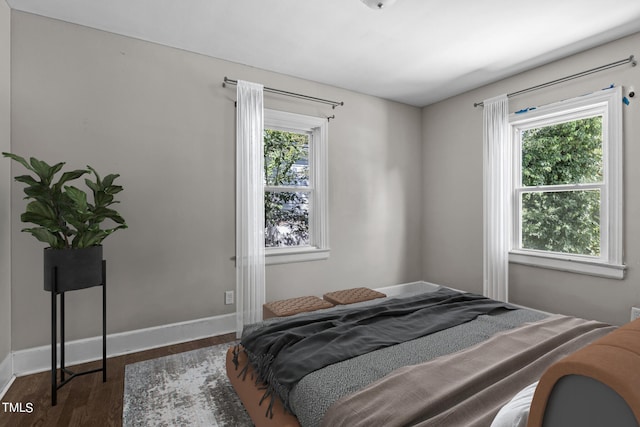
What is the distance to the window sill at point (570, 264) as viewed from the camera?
2.81 meters

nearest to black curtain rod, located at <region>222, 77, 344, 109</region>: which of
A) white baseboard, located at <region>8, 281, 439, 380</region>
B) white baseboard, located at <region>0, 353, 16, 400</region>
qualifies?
white baseboard, located at <region>8, 281, 439, 380</region>

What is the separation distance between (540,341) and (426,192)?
9.99 feet

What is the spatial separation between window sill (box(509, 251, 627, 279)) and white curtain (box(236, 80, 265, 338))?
2.73 m

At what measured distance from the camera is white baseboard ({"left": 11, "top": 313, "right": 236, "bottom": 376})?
2.42 m

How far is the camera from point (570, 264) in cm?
308

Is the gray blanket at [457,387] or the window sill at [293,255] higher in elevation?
the window sill at [293,255]

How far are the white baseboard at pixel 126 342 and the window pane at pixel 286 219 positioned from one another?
949 mm

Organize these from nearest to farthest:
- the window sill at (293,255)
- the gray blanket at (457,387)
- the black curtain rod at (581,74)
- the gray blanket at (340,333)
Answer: the gray blanket at (457,387)
the gray blanket at (340,333)
the black curtain rod at (581,74)
the window sill at (293,255)

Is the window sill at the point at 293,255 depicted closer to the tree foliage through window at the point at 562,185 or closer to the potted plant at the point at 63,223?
the potted plant at the point at 63,223

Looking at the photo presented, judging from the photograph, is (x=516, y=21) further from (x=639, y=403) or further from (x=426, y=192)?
(x=639, y=403)

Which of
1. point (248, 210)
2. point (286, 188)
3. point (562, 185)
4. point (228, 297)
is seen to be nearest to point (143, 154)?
point (248, 210)

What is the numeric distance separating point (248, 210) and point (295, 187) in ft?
2.40

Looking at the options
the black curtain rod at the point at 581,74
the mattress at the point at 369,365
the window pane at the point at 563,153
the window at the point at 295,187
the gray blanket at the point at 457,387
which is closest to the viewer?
the gray blanket at the point at 457,387

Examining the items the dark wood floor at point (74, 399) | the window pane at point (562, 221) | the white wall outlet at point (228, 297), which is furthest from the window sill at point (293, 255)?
the window pane at point (562, 221)
